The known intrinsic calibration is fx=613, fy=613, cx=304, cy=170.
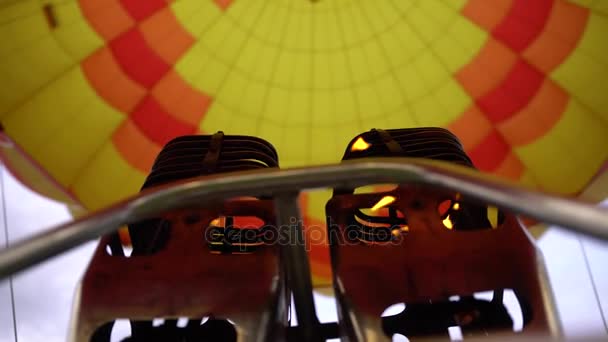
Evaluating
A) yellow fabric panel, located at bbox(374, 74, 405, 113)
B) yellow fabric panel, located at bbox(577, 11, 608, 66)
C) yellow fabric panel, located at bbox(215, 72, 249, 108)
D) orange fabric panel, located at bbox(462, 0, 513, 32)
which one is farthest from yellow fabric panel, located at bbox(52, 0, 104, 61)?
yellow fabric panel, located at bbox(577, 11, 608, 66)

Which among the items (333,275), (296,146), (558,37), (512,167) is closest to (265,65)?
(296,146)

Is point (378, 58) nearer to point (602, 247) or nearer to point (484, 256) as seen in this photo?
point (484, 256)

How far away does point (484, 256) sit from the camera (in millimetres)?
1197

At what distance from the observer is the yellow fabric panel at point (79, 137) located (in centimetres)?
431

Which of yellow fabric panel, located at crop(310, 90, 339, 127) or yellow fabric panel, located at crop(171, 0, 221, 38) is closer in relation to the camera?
yellow fabric panel, located at crop(171, 0, 221, 38)

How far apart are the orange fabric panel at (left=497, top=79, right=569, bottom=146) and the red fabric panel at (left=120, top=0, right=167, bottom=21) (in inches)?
106

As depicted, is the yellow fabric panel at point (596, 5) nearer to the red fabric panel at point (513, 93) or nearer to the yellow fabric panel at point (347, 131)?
the red fabric panel at point (513, 93)

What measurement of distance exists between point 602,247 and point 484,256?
72 cm

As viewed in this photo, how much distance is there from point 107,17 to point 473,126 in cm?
276

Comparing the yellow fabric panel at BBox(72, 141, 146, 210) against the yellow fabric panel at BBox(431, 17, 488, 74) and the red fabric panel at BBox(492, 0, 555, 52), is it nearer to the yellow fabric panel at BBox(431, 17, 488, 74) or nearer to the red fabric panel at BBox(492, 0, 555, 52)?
the yellow fabric panel at BBox(431, 17, 488, 74)

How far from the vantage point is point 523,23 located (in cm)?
435

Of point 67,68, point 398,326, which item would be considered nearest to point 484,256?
point 398,326

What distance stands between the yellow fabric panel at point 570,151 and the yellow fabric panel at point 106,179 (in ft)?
9.52

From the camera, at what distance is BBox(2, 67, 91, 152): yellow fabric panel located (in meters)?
4.20
